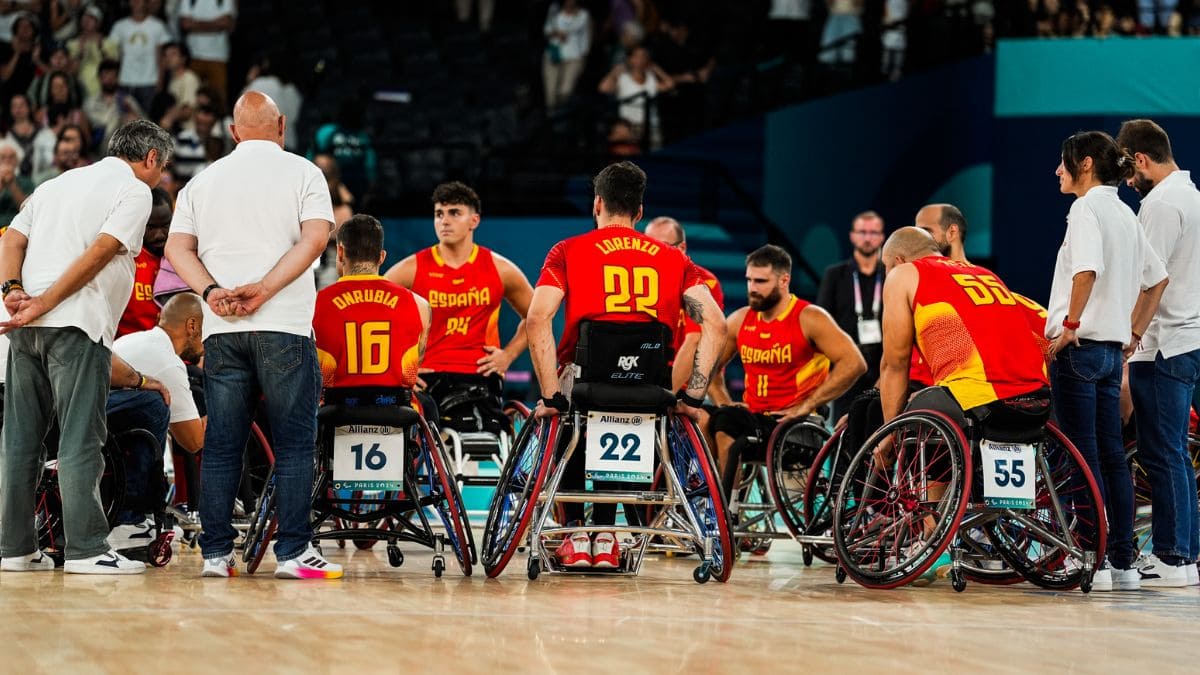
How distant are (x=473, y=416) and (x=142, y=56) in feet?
28.1

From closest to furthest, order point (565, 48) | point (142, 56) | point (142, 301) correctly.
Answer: point (142, 301) < point (142, 56) < point (565, 48)

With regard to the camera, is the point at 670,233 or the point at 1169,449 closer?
the point at 1169,449

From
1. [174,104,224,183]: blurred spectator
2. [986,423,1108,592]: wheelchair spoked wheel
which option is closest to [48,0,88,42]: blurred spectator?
[174,104,224,183]: blurred spectator

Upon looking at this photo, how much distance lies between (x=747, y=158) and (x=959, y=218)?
8.27 meters

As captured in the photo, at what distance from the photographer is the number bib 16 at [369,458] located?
6.34m

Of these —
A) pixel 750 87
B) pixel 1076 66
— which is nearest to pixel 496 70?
pixel 750 87

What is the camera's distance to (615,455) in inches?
244

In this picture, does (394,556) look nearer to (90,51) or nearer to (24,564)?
(24,564)

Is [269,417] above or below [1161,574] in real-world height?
above

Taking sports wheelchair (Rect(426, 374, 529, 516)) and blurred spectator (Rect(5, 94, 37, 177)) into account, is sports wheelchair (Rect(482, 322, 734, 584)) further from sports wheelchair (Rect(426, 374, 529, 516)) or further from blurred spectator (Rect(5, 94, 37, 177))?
blurred spectator (Rect(5, 94, 37, 177))

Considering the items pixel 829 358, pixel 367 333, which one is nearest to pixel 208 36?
pixel 829 358

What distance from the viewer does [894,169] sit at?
49.2ft

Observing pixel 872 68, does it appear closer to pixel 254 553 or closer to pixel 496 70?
pixel 496 70

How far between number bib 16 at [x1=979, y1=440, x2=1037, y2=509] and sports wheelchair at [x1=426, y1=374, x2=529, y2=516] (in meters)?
2.59
